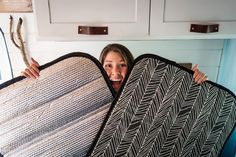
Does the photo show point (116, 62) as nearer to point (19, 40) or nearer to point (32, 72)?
point (32, 72)

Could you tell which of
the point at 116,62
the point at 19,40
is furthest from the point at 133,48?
the point at 19,40

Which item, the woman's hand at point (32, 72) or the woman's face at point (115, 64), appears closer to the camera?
the woman's hand at point (32, 72)

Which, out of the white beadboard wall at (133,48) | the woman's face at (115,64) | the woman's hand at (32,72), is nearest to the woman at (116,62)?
the woman's face at (115,64)

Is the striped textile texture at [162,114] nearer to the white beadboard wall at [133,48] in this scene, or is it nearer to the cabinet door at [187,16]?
the cabinet door at [187,16]

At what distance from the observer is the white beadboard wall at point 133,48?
4.14 ft

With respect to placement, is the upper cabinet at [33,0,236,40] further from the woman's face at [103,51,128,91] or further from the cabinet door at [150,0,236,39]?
the woman's face at [103,51,128,91]

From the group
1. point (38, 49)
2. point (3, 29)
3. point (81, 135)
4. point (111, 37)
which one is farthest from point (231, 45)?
point (3, 29)

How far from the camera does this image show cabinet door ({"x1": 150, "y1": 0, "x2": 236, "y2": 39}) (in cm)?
91

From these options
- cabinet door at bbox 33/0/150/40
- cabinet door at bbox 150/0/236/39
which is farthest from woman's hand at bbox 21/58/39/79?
cabinet door at bbox 150/0/236/39

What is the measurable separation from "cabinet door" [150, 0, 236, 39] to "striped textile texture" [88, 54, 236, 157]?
123 millimetres

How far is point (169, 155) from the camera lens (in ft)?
3.40

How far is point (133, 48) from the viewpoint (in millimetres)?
1360

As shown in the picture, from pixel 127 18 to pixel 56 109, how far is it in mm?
447

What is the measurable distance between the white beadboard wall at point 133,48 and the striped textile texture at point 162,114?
0.39m
